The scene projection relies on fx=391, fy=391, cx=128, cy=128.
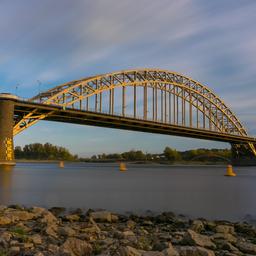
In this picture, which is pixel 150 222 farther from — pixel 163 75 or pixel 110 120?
pixel 163 75

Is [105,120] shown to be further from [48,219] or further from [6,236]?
[6,236]

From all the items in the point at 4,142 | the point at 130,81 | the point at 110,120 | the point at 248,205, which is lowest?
the point at 248,205

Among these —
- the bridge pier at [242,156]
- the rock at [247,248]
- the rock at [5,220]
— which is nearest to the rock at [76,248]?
the rock at [247,248]

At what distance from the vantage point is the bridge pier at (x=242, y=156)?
97.1 metres

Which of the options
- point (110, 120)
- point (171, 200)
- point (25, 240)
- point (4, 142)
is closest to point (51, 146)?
point (110, 120)

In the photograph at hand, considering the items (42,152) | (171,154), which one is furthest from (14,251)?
(42,152)

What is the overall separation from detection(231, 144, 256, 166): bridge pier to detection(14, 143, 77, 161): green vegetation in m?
67.9

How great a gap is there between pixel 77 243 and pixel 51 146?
144 meters

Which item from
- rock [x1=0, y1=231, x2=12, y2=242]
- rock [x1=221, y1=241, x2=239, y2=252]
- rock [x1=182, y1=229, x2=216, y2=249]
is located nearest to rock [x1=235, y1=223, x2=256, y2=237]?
rock [x1=221, y1=241, x2=239, y2=252]

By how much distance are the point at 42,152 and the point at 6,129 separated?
104 meters

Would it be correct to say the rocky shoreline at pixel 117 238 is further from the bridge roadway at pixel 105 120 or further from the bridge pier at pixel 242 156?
the bridge pier at pixel 242 156

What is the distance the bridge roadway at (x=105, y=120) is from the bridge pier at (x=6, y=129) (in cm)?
199

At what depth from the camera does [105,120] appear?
2327 inches

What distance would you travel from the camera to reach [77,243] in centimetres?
701
